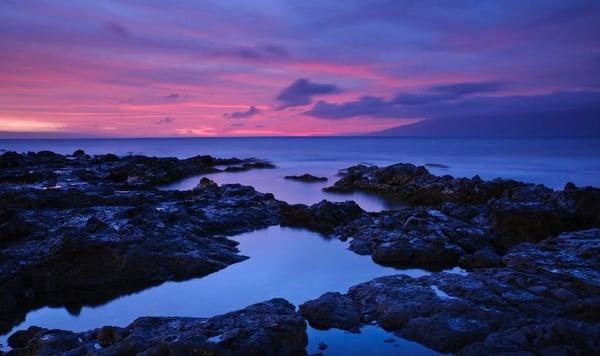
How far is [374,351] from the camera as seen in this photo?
8211 millimetres

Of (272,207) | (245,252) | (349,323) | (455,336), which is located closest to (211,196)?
(272,207)

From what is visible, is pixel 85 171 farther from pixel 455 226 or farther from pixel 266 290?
pixel 455 226

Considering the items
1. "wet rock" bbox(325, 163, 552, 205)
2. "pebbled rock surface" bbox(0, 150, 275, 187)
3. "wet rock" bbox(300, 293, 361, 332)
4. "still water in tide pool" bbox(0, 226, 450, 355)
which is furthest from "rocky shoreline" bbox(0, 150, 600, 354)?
"pebbled rock surface" bbox(0, 150, 275, 187)

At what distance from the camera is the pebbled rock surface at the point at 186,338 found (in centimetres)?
685

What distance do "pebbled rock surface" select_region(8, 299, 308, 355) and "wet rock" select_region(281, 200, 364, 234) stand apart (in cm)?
1079

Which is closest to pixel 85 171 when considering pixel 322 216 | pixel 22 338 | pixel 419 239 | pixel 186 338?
pixel 322 216

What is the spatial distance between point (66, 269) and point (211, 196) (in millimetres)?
11885

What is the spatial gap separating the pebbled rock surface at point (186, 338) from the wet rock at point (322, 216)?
35.4ft

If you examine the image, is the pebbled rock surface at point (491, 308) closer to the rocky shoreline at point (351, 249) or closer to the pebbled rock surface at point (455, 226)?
the rocky shoreline at point (351, 249)

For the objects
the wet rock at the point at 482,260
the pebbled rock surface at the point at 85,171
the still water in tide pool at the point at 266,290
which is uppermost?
the pebbled rock surface at the point at 85,171

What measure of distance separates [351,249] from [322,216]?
405 centimetres

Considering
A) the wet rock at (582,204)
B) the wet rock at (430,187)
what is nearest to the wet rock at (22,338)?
the wet rock at (582,204)

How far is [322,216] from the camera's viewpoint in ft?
64.2

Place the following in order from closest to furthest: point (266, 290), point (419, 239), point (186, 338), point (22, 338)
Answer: point (186, 338) < point (22, 338) < point (266, 290) < point (419, 239)
